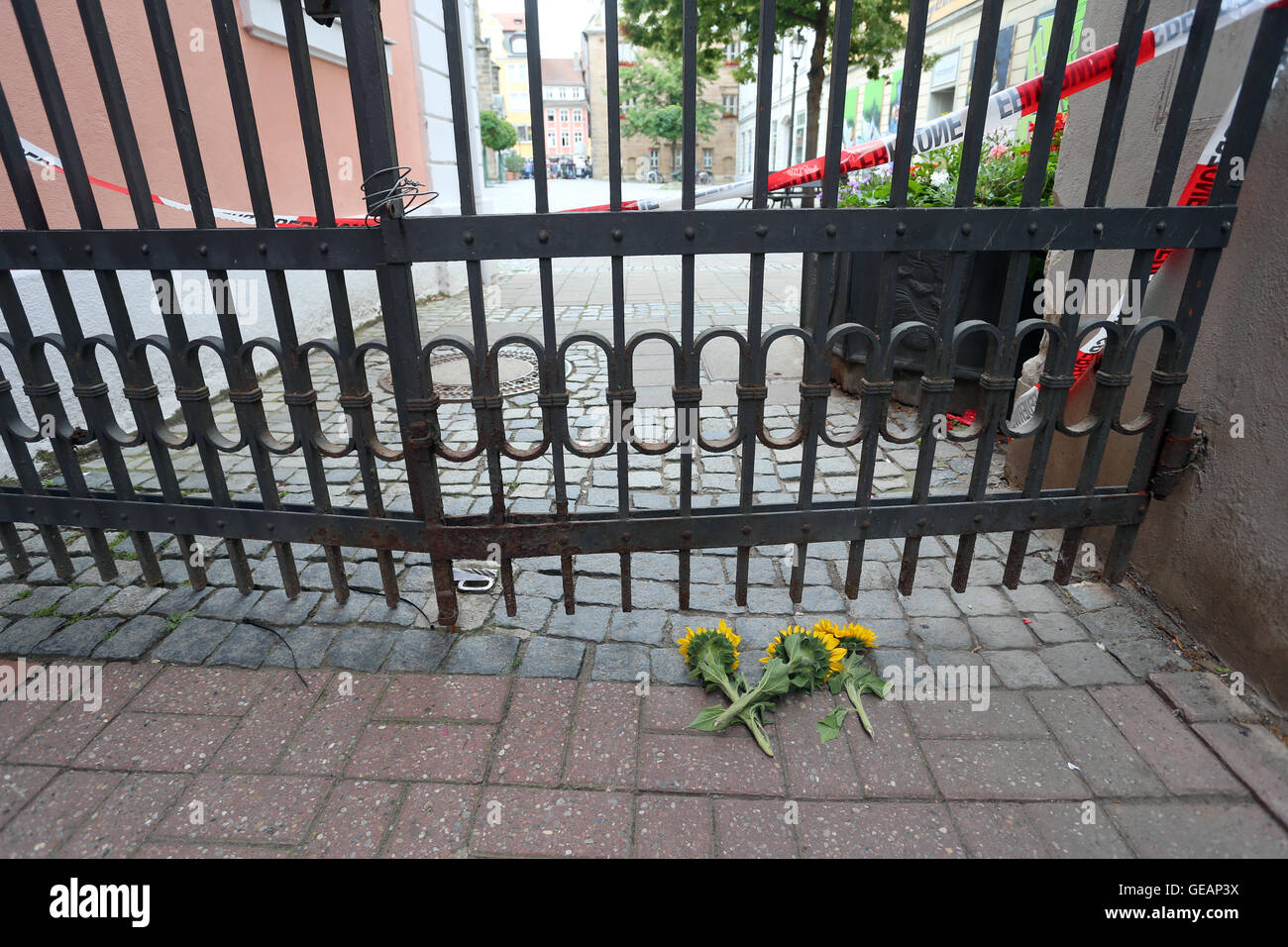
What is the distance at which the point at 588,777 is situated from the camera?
207 cm

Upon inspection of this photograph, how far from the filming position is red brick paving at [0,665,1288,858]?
187cm

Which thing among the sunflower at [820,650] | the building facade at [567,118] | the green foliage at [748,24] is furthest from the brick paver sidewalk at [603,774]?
the building facade at [567,118]

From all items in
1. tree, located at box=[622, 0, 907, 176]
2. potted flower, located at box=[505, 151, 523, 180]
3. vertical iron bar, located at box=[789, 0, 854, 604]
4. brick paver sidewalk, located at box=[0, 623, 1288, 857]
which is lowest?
brick paver sidewalk, located at box=[0, 623, 1288, 857]

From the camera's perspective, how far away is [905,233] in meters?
2.17

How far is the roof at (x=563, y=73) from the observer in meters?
99.6

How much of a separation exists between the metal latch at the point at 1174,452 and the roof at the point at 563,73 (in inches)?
4350

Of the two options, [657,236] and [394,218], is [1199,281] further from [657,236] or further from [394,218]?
[394,218]

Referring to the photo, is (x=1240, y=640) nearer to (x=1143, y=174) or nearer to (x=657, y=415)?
(x=1143, y=174)

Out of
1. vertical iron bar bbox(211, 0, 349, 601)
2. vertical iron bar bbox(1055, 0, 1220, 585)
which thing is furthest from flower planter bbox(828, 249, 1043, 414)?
vertical iron bar bbox(211, 0, 349, 601)

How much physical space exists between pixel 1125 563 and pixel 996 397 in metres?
0.97

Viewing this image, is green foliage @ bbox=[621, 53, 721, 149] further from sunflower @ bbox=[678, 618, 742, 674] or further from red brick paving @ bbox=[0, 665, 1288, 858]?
red brick paving @ bbox=[0, 665, 1288, 858]

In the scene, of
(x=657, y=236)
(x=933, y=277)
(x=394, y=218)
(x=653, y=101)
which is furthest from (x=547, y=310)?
(x=653, y=101)

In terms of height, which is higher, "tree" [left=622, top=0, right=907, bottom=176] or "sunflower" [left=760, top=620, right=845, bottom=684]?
"tree" [left=622, top=0, right=907, bottom=176]

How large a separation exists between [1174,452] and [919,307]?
2.46 m
